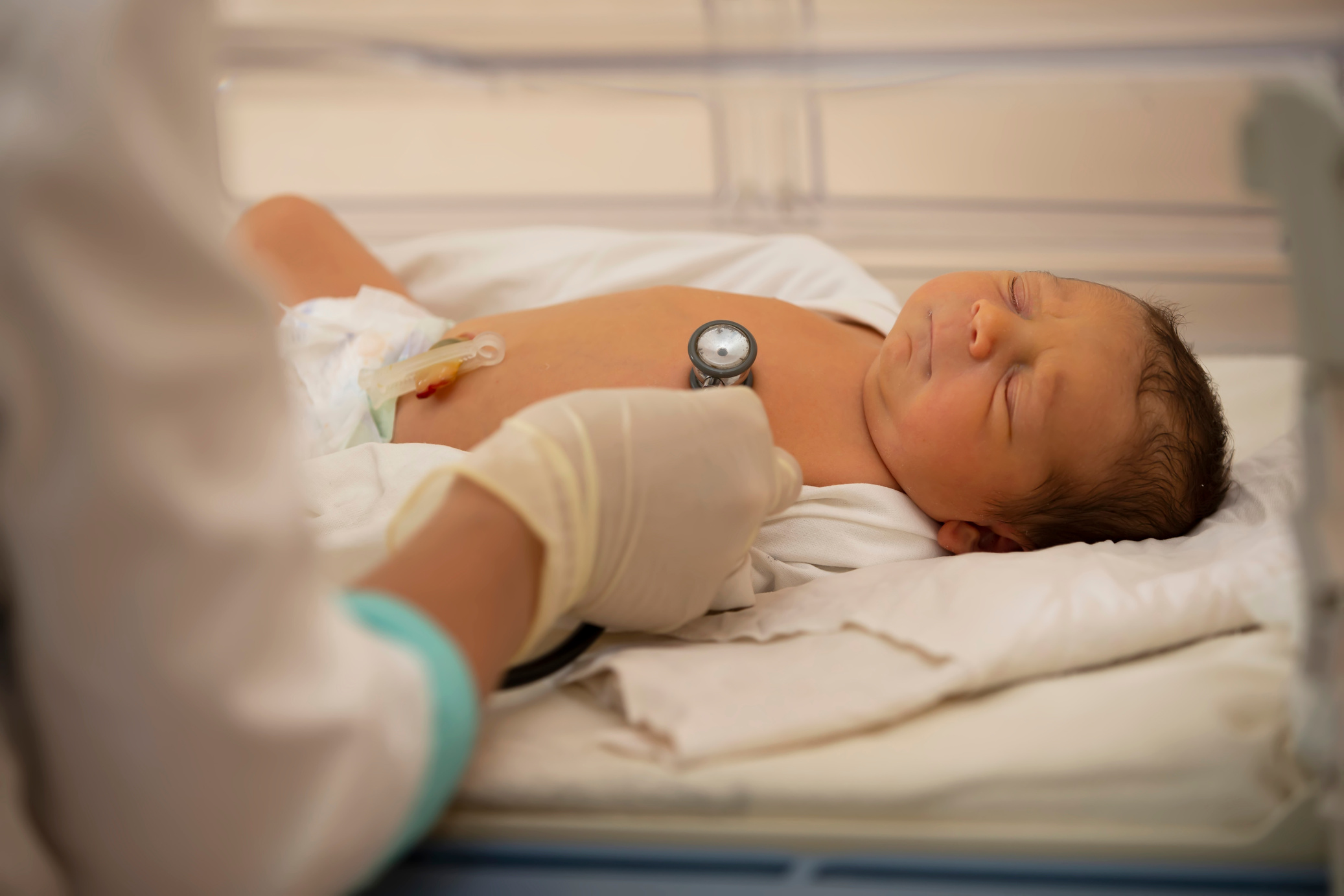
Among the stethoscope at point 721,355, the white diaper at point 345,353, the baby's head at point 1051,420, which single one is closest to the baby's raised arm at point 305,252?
the white diaper at point 345,353

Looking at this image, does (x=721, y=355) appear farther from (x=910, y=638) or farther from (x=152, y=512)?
(x=152, y=512)

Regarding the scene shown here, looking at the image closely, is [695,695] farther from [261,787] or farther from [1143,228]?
[1143,228]

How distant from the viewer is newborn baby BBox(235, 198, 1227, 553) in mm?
1076

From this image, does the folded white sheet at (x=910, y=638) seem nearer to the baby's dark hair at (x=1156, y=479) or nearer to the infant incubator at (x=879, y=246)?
the infant incubator at (x=879, y=246)

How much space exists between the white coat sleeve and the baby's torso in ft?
2.13

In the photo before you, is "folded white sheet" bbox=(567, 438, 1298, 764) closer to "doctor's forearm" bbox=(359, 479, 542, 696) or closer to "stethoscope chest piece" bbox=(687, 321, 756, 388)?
"doctor's forearm" bbox=(359, 479, 542, 696)

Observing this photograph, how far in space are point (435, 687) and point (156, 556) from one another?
6.9 inches

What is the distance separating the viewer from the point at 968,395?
42.9 inches

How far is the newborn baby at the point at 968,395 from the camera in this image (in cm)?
108

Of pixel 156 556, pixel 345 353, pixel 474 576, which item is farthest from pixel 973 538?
pixel 156 556

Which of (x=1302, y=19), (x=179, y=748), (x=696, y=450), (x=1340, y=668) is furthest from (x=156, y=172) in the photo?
(x=1302, y=19)

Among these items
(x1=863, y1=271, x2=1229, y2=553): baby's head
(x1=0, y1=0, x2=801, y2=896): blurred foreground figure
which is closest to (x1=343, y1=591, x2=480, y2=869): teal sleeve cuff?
(x1=0, y1=0, x2=801, y2=896): blurred foreground figure

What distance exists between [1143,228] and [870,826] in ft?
4.49

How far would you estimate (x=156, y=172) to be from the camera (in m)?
0.44
